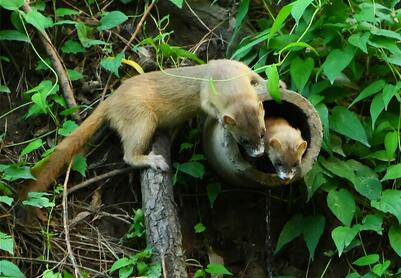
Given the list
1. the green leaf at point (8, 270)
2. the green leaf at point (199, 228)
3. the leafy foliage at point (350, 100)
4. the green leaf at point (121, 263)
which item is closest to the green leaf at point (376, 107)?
the leafy foliage at point (350, 100)

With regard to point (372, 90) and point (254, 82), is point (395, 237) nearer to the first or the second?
point (372, 90)

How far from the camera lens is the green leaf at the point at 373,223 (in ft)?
13.8

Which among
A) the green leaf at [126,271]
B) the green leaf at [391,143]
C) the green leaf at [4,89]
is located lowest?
the green leaf at [126,271]

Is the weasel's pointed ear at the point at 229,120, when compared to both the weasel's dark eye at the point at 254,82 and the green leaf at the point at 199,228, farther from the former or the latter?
the green leaf at the point at 199,228

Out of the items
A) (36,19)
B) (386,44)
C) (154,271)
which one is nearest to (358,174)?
(386,44)

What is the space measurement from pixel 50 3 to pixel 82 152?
1089 millimetres

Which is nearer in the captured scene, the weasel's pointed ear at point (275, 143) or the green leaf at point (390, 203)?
the weasel's pointed ear at point (275, 143)

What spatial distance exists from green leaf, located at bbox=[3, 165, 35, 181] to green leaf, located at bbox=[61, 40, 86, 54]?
3.04ft

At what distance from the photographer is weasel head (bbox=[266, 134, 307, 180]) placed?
3979 millimetres

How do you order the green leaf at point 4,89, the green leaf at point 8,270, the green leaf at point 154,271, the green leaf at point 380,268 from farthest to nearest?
the green leaf at point 4,89
the green leaf at point 380,268
the green leaf at point 154,271
the green leaf at point 8,270

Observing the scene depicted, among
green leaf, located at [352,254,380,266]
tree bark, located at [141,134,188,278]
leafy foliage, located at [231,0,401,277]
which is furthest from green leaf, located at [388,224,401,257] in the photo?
tree bark, located at [141,134,188,278]

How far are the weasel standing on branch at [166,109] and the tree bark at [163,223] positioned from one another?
0.27 ft

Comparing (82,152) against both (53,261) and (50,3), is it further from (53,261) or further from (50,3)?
(50,3)

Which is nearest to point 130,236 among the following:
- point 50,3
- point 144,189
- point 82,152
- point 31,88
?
point 144,189
